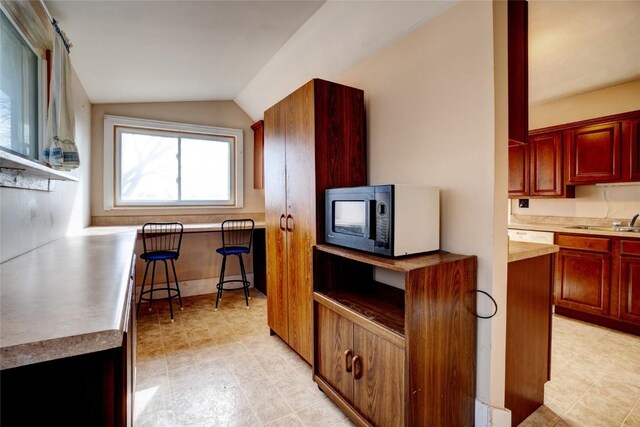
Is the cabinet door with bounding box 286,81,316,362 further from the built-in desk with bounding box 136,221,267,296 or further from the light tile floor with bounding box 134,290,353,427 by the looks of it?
the built-in desk with bounding box 136,221,267,296

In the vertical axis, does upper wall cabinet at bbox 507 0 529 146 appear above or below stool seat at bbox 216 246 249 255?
above

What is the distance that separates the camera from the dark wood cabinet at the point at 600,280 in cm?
267

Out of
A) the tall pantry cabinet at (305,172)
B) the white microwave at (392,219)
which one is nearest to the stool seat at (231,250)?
→ the tall pantry cabinet at (305,172)

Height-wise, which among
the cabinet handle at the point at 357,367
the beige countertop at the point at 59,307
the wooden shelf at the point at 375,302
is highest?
the beige countertop at the point at 59,307

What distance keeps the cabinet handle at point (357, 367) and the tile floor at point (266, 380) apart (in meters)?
0.31

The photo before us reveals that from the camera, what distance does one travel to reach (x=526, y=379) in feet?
5.51

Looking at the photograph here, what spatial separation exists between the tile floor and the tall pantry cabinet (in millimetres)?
282

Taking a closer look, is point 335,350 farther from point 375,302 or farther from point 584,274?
point 584,274

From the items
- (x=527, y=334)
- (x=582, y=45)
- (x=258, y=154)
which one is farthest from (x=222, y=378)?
(x=582, y=45)

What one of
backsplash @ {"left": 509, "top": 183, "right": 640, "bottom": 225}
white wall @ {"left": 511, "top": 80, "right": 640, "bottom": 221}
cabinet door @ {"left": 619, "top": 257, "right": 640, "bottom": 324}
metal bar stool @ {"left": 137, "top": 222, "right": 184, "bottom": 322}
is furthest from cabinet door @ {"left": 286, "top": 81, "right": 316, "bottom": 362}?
backsplash @ {"left": 509, "top": 183, "right": 640, "bottom": 225}

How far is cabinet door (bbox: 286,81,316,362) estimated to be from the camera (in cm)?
203

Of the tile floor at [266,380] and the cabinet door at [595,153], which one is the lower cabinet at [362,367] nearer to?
the tile floor at [266,380]

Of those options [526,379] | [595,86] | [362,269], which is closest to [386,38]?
[362,269]

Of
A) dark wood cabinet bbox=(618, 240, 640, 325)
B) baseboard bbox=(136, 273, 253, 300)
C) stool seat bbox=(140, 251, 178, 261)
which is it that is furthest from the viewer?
baseboard bbox=(136, 273, 253, 300)
